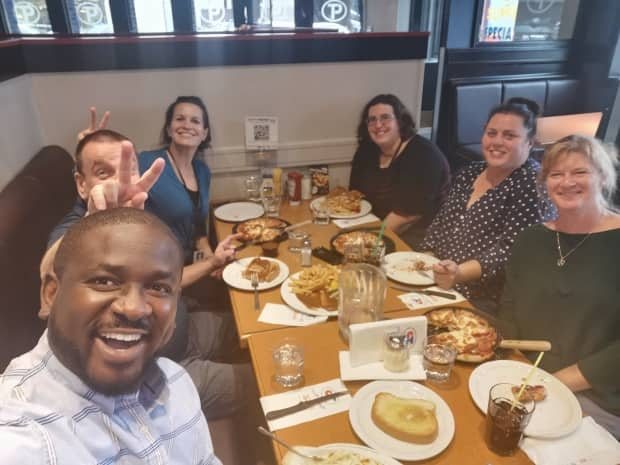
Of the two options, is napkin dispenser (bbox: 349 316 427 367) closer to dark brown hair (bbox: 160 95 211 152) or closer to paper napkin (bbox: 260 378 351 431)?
paper napkin (bbox: 260 378 351 431)

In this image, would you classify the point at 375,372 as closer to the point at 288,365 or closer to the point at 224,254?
the point at 288,365

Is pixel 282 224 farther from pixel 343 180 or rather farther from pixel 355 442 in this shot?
pixel 355 442

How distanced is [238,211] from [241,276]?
2.48 feet

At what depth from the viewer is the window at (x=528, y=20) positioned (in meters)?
4.47

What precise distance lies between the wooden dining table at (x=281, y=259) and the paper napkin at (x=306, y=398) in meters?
0.28

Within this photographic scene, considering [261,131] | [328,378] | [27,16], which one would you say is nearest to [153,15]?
[27,16]

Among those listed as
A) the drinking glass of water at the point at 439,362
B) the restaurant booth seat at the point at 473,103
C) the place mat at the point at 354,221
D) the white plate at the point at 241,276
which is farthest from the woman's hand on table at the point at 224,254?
the restaurant booth seat at the point at 473,103

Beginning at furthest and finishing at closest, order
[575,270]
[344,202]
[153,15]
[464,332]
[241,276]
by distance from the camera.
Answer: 1. [153,15]
2. [344,202]
3. [241,276]
4. [575,270]
5. [464,332]

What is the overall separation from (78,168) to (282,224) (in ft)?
2.94

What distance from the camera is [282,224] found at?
212 centimetres

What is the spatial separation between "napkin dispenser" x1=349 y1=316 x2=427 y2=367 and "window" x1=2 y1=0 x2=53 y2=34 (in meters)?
5.24

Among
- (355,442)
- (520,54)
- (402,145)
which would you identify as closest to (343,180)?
(402,145)

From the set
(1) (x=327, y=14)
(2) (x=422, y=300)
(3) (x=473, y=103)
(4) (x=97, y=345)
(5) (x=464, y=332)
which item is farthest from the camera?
(1) (x=327, y=14)

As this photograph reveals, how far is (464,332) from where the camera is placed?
132 centimetres
